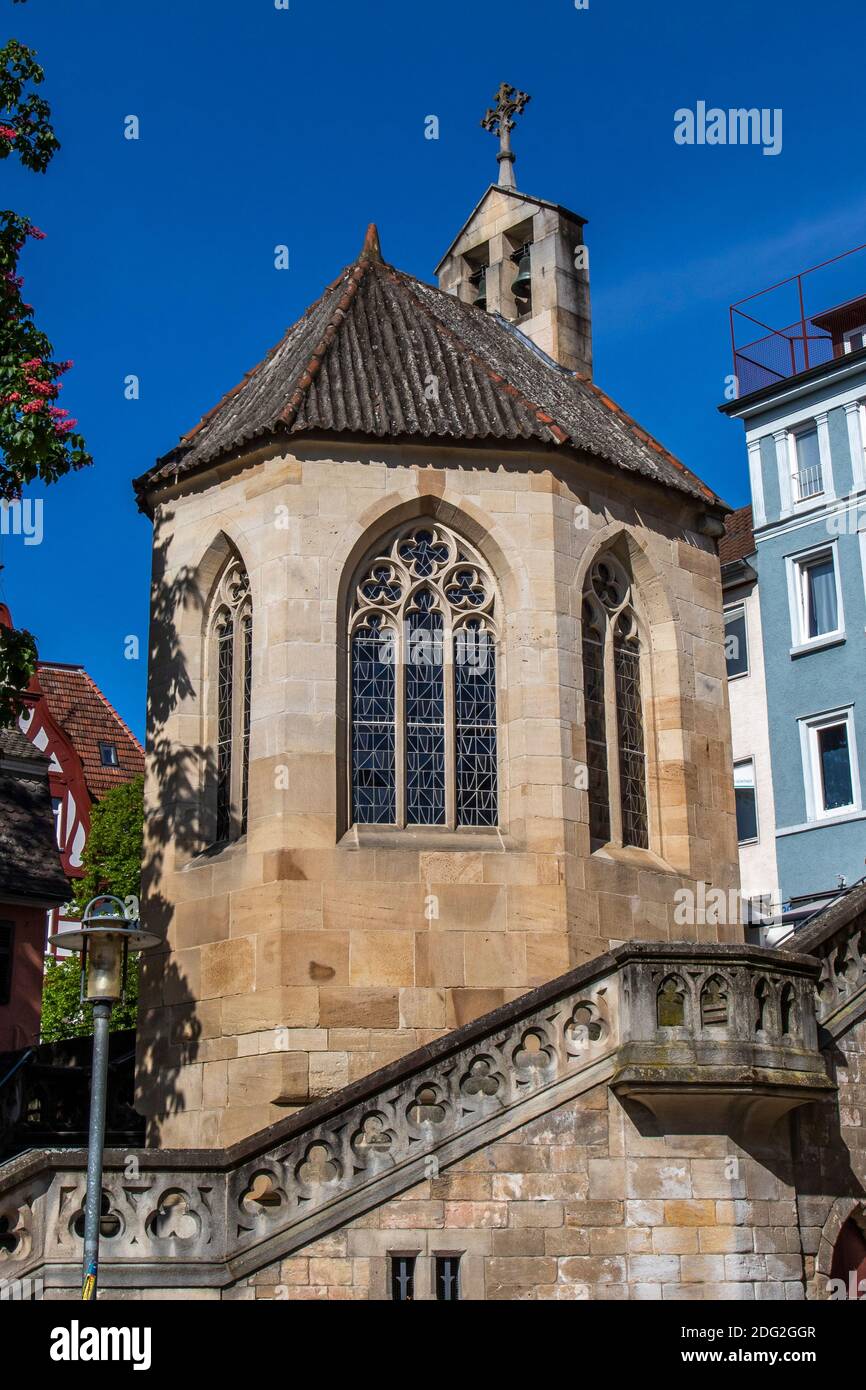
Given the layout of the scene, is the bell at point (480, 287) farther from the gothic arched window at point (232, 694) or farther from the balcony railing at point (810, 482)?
the balcony railing at point (810, 482)

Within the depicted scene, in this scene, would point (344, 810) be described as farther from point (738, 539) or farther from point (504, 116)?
point (738, 539)

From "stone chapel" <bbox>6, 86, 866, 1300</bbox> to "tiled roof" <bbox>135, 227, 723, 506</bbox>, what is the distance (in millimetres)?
60

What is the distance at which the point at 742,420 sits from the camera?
110ft

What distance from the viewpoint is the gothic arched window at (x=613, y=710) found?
17.6 m

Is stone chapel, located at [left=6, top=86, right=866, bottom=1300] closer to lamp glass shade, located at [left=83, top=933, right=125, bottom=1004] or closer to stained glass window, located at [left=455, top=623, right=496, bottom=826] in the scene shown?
stained glass window, located at [left=455, top=623, right=496, bottom=826]

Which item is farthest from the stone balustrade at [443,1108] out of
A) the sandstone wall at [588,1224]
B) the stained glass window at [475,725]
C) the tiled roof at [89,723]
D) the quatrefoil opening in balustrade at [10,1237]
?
the tiled roof at [89,723]

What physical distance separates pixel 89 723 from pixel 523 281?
108 feet

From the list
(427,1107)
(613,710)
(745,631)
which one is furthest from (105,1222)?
(745,631)

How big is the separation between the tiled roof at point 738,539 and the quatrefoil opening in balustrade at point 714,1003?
20614 mm

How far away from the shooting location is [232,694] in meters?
17.8
